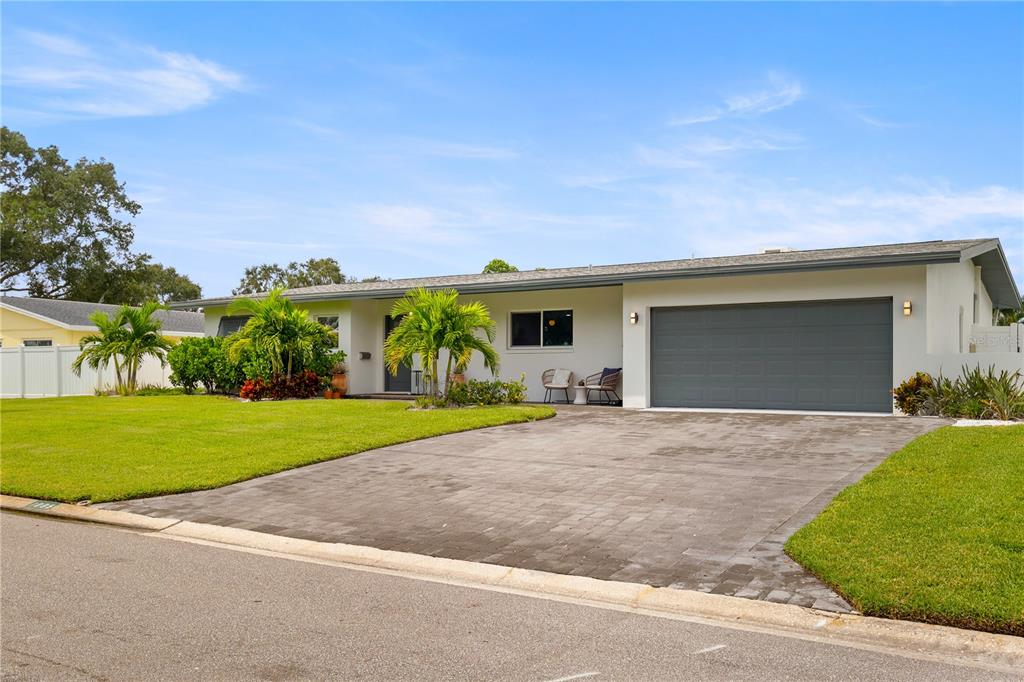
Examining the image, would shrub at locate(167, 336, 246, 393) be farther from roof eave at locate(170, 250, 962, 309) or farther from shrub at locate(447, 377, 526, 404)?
shrub at locate(447, 377, 526, 404)

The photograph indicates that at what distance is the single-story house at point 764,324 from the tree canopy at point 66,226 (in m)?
32.9

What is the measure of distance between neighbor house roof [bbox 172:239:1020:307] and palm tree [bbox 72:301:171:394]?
3.96 feet

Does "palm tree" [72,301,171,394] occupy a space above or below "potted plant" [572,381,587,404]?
above

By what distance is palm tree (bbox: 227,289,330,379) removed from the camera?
67.1ft

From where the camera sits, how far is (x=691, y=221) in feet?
84.2

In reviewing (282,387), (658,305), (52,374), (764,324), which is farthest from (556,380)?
(52,374)

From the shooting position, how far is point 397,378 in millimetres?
23016

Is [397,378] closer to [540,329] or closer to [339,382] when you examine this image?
[339,382]

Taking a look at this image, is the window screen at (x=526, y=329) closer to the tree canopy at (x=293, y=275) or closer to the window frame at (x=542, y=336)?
the window frame at (x=542, y=336)

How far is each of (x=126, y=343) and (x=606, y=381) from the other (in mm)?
14492

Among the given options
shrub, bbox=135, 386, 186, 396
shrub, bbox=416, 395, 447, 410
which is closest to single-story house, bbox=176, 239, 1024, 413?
shrub, bbox=416, 395, 447, 410

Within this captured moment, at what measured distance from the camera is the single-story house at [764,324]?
15.3 m

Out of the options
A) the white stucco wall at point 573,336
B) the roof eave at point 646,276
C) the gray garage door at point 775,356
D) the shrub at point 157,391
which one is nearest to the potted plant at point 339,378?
the roof eave at point 646,276

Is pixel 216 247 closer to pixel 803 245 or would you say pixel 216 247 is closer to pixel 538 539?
pixel 803 245
